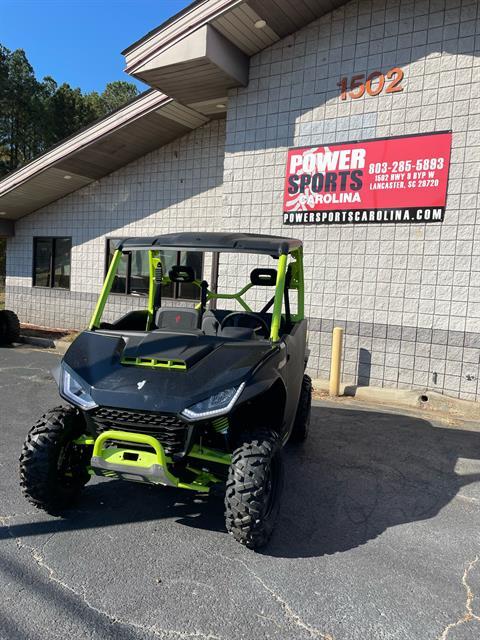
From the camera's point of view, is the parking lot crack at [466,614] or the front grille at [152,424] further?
the front grille at [152,424]

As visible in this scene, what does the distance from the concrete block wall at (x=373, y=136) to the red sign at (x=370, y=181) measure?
0.51ft

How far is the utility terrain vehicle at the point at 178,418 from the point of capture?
3049 millimetres

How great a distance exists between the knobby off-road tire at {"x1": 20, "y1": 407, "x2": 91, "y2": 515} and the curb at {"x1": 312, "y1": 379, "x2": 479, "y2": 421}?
495cm

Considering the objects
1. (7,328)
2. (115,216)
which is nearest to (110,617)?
(7,328)

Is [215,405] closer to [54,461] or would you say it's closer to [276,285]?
[54,461]

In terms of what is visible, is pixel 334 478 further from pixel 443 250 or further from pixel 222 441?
pixel 443 250

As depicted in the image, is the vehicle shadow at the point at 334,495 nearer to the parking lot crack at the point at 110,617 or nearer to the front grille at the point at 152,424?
the parking lot crack at the point at 110,617

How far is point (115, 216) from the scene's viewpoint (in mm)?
11914

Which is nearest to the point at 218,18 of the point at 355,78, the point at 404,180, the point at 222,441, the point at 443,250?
the point at 355,78

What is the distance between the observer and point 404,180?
23.9 ft

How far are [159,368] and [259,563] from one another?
1388mm

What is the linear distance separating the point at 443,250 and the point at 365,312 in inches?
57.3

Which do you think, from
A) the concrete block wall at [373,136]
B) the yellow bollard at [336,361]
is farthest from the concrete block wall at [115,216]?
the yellow bollard at [336,361]

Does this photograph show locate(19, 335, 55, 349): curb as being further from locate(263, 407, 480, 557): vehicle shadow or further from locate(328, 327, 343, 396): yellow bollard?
locate(263, 407, 480, 557): vehicle shadow
